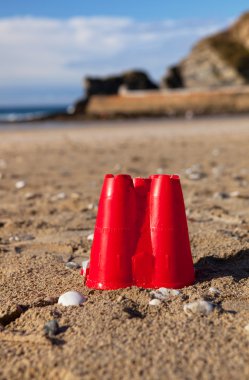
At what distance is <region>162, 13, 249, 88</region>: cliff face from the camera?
49344mm

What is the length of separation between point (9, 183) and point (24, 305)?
4.04 metres

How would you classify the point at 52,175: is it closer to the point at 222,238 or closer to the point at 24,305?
the point at 222,238

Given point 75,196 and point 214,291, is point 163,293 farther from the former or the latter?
point 75,196

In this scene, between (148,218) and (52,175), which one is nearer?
(148,218)

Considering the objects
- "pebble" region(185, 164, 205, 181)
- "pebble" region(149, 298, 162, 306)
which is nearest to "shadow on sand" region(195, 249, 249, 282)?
"pebble" region(149, 298, 162, 306)

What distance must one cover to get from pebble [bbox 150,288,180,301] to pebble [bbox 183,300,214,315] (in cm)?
18

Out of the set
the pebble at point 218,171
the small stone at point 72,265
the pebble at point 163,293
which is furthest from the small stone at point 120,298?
the pebble at point 218,171

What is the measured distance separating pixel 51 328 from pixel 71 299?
30 centimetres

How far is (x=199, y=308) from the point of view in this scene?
7.09 feet

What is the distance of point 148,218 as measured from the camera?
256 centimetres

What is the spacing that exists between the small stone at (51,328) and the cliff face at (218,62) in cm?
4818

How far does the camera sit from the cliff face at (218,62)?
4934 centimetres

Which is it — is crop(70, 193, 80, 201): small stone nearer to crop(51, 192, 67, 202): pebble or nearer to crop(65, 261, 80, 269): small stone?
crop(51, 192, 67, 202): pebble

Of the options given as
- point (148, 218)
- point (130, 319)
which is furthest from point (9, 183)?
point (130, 319)
